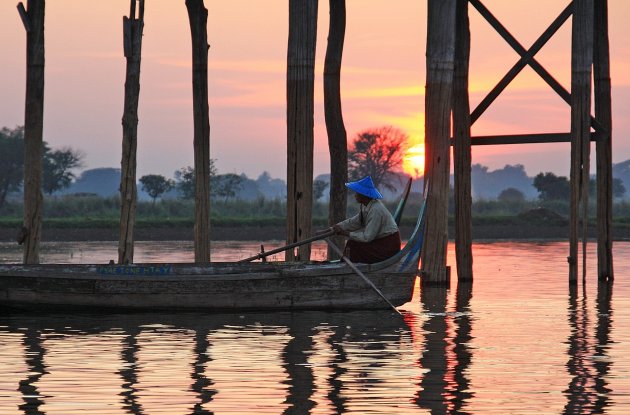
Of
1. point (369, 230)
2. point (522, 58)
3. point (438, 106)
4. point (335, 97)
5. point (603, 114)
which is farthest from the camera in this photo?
point (335, 97)

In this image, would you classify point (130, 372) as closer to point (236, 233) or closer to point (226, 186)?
point (236, 233)

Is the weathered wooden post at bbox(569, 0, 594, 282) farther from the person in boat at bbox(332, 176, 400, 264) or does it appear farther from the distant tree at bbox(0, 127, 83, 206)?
the distant tree at bbox(0, 127, 83, 206)

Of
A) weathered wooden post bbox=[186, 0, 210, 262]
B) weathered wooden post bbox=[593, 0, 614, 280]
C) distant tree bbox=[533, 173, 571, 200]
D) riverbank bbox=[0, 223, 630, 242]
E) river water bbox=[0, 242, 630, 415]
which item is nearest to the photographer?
river water bbox=[0, 242, 630, 415]

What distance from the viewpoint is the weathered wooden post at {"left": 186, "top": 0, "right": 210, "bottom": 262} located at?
21203 millimetres

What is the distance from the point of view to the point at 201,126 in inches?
845

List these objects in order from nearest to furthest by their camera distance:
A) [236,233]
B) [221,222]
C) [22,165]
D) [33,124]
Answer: [33,124]
[236,233]
[221,222]
[22,165]

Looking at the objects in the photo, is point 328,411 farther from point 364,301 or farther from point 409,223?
point 409,223

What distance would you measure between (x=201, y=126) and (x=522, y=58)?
5.84 metres

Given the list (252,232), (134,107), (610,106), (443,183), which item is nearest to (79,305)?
(134,107)

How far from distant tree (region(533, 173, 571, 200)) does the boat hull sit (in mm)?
82906

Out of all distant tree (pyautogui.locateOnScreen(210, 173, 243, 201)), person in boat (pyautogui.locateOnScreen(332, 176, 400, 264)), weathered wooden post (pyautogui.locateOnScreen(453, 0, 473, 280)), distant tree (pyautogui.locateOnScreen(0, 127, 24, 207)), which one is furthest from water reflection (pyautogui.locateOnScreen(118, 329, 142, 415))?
distant tree (pyautogui.locateOnScreen(210, 173, 243, 201))

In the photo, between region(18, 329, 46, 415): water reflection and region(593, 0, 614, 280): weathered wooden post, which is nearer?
region(18, 329, 46, 415): water reflection

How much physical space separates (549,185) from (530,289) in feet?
258

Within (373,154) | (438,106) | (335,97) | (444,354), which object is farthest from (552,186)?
(444,354)
